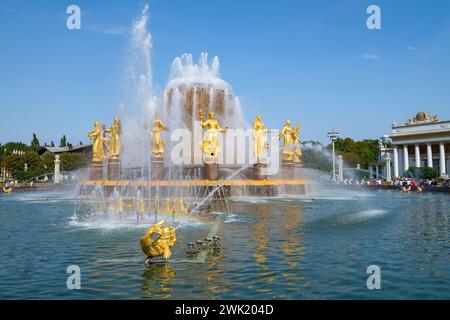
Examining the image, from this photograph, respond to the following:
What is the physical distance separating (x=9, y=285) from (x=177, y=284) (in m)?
3.09

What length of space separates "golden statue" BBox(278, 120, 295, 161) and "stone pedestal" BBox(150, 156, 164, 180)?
9843 millimetres

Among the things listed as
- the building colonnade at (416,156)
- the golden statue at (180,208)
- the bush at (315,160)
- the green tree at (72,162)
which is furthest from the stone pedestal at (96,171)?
the building colonnade at (416,156)

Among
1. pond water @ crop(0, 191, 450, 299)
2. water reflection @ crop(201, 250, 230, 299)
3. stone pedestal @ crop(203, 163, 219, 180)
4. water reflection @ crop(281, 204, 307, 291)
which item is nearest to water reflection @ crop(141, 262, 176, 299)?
pond water @ crop(0, 191, 450, 299)

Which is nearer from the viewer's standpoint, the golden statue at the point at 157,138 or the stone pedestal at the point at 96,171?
the golden statue at the point at 157,138

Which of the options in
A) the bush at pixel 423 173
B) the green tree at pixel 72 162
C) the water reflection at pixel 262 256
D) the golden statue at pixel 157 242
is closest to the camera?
the water reflection at pixel 262 256

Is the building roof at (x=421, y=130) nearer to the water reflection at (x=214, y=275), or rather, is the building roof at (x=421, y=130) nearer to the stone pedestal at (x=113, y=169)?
the stone pedestal at (x=113, y=169)

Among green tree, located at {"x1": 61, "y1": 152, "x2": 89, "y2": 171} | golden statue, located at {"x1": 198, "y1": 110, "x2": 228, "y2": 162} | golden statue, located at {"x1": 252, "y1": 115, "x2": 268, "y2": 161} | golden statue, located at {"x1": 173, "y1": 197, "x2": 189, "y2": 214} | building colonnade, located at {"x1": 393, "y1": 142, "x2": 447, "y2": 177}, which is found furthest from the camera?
green tree, located at {"x1": 61, "y1": 152, "x2": 89, "y2": 171}

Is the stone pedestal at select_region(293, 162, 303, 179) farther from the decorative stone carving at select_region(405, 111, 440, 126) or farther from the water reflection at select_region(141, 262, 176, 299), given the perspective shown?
the decorative stone carving at select_region(405, 111, 440, 126)

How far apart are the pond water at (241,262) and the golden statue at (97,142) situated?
18.0 m

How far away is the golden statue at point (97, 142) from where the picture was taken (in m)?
33.3

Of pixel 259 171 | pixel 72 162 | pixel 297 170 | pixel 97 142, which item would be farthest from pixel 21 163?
pixel 259 171

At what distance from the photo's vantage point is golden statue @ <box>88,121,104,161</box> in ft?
109

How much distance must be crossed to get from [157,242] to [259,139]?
2362 cm
